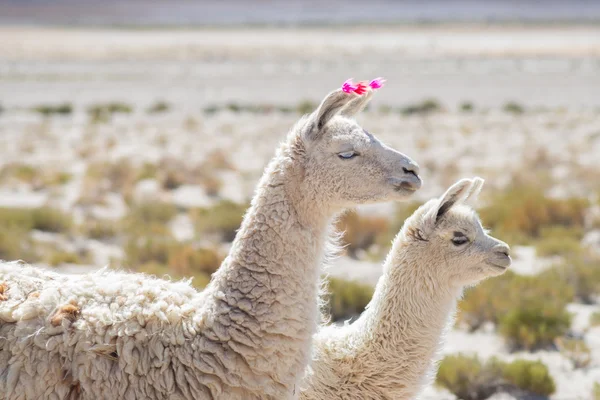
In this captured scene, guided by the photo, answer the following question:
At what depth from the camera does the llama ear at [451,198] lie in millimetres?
5211

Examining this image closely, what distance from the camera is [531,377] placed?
659 centimetres

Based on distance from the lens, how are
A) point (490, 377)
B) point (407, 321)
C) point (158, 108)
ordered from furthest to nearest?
point (158, 108)
point (490, 377)
point (407, 321)

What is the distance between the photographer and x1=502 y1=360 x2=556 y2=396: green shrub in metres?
6.55

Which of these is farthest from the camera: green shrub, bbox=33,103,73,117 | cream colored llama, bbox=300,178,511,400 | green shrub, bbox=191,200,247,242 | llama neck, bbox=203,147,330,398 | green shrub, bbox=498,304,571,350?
green shrub, bbox=33,103,73,117

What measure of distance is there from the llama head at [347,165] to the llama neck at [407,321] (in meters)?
1.30

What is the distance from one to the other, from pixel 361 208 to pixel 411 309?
8.05 meters

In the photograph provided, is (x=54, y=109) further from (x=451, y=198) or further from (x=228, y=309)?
(x=228, y=309)

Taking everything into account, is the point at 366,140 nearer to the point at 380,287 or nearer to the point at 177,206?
the point at 380,287

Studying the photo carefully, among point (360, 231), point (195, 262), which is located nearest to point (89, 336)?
point (195, 262)

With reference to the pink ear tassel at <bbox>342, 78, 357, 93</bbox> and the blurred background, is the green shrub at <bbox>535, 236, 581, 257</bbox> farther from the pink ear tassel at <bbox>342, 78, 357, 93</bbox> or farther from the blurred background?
the pink ear tassel at <bbox>342, 78, 357, 93</bbox>

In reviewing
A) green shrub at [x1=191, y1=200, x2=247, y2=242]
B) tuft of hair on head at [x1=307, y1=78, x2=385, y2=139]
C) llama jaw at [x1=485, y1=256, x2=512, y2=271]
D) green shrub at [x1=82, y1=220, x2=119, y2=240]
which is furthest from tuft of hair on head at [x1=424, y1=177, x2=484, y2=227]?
green shrub at [x1=82, y1=220, x2=119, y2=240]

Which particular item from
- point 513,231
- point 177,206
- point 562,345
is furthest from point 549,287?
point 177,206

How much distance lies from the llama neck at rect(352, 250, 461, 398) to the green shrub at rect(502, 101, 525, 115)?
71.2ft

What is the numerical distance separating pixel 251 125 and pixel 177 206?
10.5 m
